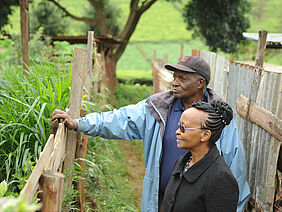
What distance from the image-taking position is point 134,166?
25.7 ft

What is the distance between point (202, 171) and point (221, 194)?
0.18 metres

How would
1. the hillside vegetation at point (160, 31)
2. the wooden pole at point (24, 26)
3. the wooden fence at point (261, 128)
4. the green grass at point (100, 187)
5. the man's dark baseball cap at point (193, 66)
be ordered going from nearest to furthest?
the man's dark baseball cap at point (193, 66)
the wooden fence at point (261, 128)
the green grass at point (100, 187)
the wooden pole at point (24, 26)
the hillside vegetation at point (160, 31)

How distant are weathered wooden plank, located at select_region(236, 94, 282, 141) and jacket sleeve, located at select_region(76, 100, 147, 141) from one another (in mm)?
1055

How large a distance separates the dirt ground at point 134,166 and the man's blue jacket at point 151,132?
2.58 metres

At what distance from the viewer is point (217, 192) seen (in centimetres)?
217

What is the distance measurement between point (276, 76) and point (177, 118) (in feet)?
3.04

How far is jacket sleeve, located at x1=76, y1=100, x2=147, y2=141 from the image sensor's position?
3.11 meters

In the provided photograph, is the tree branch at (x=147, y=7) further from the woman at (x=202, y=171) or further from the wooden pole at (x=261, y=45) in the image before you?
the woman at (x=202, y=171)

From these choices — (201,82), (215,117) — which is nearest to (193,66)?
(201,82)

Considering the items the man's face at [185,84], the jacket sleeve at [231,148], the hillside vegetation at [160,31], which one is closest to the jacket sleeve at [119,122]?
the man's face at [185,84]

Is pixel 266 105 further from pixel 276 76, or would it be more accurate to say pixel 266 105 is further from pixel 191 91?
pixel 191 91

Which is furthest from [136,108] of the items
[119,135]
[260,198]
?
[260,198]

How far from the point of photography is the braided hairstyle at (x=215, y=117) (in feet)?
7.68

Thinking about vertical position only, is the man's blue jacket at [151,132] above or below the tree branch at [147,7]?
below
